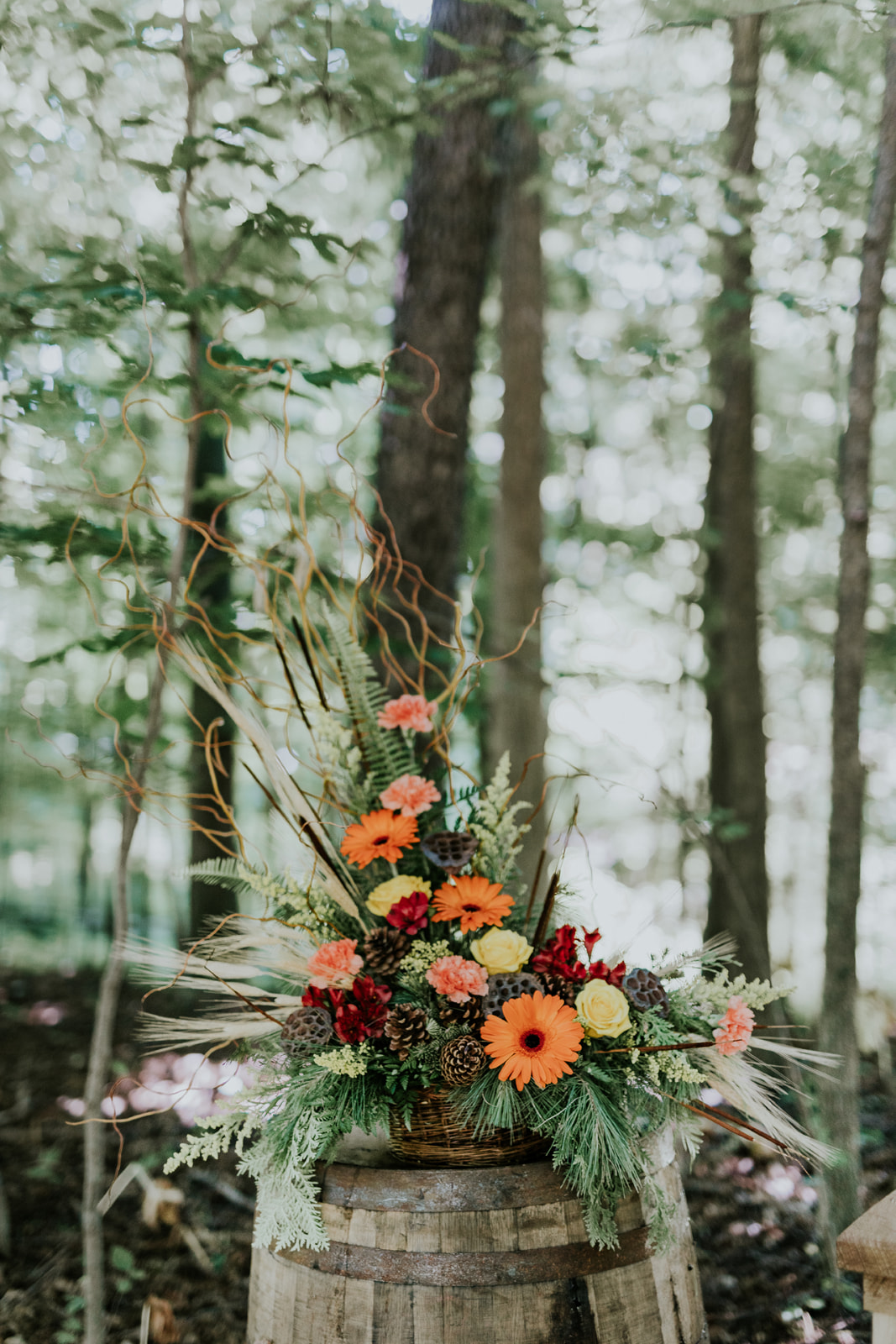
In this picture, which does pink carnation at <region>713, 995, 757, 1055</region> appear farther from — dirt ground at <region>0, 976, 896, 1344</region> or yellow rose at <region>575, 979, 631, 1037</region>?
dirt ground at <region>0, 976, 896, 1344</region>

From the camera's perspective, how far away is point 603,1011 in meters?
1.24

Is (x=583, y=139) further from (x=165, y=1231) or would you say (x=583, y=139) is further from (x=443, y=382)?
(x=165, y=1231)

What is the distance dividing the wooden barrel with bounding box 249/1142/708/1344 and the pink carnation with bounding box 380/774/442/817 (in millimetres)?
506

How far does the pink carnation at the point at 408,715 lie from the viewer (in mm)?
1488

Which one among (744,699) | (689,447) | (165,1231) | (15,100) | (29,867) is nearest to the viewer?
(15,100)

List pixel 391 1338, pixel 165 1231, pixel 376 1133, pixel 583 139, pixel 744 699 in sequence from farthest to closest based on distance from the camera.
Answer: pixel 744 699
pixel 583 139
pixel 165 1231
pixel 376 1133
pixel 391 1338

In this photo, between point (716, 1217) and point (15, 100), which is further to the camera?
point (716, 1217)

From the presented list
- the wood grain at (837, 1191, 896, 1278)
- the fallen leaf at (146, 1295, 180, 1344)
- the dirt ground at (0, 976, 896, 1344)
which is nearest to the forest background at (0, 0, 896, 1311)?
the wood grain at (837, 1191, 896, 1278)

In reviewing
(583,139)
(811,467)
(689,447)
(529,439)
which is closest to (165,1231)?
(529,439)

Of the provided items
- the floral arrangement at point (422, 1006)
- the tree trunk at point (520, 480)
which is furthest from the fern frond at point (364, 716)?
the tree trunk at point (520, 480)

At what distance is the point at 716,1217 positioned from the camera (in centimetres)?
265

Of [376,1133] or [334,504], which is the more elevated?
[334,504]

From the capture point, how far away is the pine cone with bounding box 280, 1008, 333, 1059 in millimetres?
1297

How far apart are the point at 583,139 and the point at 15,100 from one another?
1.62 m
